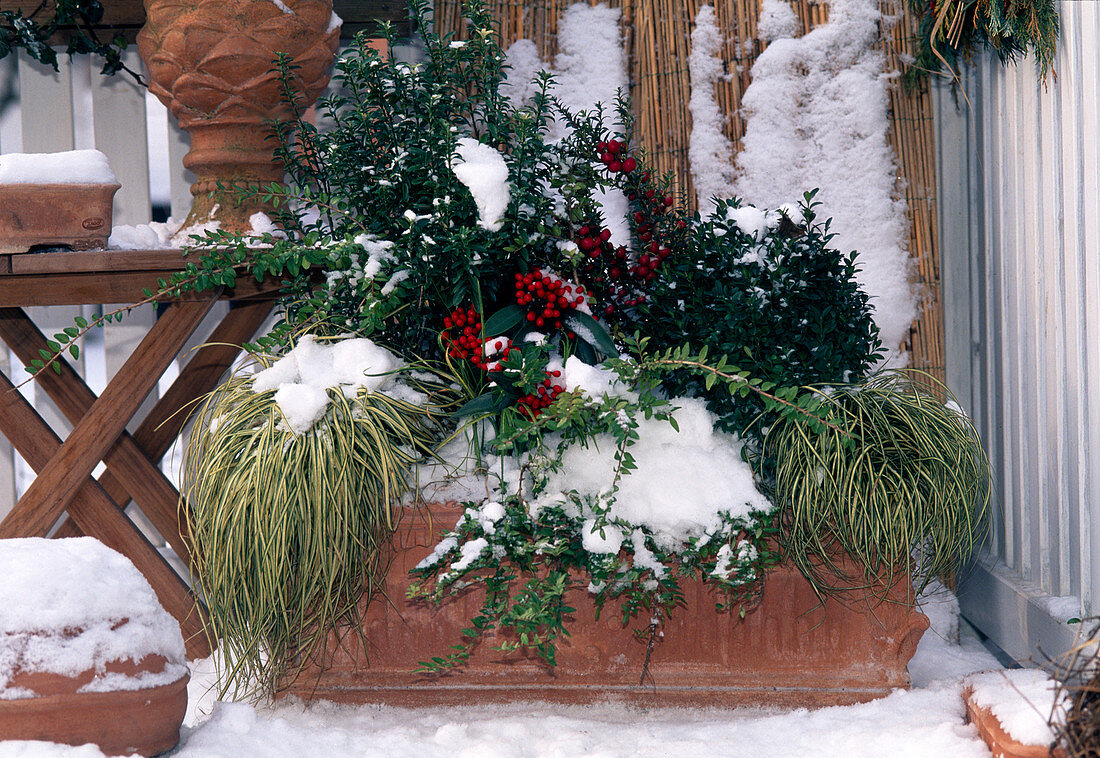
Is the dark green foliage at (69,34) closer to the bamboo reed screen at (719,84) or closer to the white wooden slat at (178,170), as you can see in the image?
the white wooden slat at (178,170)

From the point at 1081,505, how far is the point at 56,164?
2027 mm

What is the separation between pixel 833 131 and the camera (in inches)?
82.4

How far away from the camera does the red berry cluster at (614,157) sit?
5.07 feet

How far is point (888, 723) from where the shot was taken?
1314mm

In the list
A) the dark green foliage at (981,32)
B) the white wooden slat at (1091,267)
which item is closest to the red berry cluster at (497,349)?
the white wooden slat at (1091,267)

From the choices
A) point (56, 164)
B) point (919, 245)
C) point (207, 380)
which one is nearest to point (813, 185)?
point (919, 245)

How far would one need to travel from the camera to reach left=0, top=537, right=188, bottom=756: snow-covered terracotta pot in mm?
1037

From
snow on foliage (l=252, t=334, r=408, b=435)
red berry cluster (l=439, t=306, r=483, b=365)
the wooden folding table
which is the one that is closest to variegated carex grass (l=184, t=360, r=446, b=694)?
snow on foliage (l=252, t=334, r=408, b=435)

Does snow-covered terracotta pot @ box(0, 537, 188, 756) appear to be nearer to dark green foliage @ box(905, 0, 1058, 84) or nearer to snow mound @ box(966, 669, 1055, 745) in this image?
snow mound @ box(966, 669, 1055, 745)

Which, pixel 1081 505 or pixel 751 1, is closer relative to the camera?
pixel 1081 505

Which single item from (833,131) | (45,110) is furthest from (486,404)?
(45,110)

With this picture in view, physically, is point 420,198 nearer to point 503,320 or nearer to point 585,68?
point 503,320

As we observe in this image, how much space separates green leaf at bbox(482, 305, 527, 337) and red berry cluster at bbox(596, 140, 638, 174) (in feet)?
1.06

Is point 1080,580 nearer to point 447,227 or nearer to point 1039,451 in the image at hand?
point 1039,451
